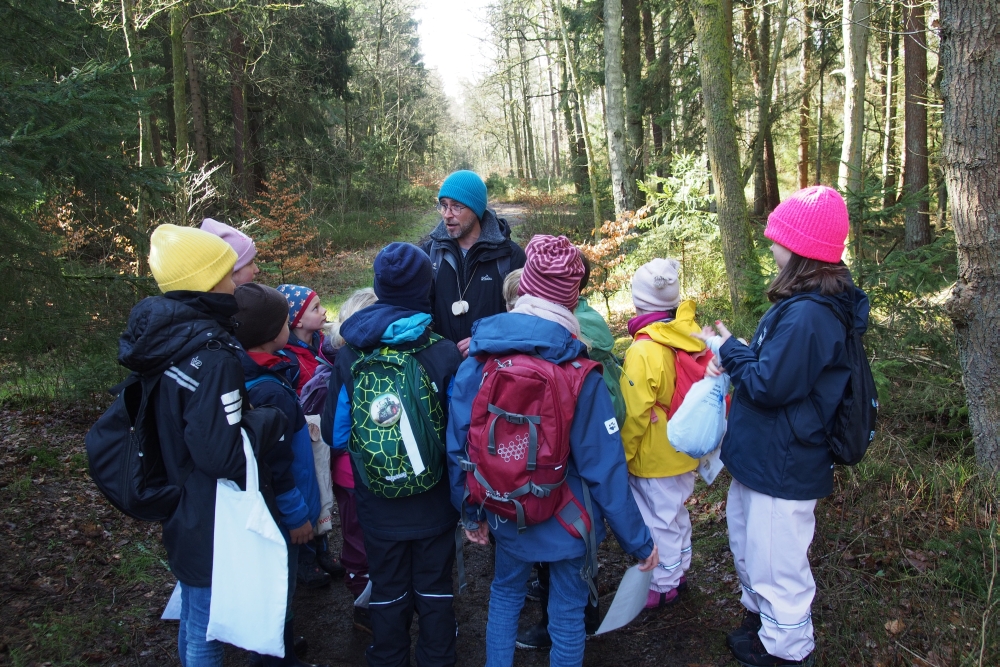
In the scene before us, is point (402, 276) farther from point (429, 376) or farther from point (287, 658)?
point (287, 658)

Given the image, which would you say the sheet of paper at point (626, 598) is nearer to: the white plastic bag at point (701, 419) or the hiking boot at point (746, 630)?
the white plastic bag at point (701, 419)

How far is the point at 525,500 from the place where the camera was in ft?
7.88

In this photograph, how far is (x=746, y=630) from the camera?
10.1 feet

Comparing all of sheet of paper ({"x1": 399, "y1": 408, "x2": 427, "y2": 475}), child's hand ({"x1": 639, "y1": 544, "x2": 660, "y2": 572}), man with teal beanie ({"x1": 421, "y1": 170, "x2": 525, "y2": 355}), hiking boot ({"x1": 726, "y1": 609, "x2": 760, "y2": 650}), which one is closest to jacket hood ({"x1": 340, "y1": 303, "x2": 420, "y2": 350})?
sheet of paper ({"x1": 399, "y1": 408, "x2": 427, "y2": 475})

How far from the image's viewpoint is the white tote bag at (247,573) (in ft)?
7.81

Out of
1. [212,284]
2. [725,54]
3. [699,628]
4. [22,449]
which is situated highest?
[725,54]

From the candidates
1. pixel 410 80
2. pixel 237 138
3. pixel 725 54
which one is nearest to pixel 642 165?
pixel 725 54

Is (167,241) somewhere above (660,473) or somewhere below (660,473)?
above

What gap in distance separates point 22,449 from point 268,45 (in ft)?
48.2

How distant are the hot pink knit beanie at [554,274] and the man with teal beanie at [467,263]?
3.28ft

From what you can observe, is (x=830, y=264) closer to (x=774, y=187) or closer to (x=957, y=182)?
(x=957, y=182)

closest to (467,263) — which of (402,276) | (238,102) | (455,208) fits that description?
(455,208)

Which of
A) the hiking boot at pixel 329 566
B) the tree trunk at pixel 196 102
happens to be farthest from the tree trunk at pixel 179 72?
the hiking boot at pixel 329 566

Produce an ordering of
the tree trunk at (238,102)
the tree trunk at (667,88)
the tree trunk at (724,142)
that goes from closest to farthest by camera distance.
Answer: the tree trunk at (724,142), the tree trunk at (667,88), the tree trunk at (238,102)
